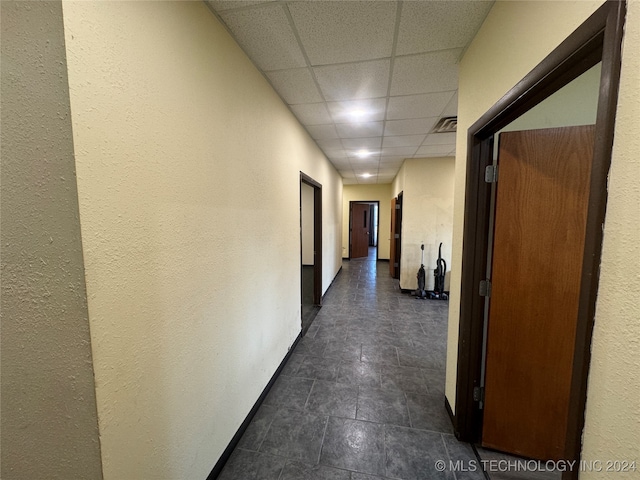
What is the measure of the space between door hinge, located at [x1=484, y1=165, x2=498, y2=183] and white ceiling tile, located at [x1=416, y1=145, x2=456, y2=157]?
8.72 feet

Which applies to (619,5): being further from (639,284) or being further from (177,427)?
(177,427)

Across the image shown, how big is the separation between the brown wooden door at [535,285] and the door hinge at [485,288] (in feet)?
0.09

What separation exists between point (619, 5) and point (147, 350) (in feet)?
5.95

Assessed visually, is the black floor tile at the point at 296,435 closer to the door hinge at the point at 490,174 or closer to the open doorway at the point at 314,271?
the open doorway at the point at 314,271

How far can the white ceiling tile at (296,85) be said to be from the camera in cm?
195

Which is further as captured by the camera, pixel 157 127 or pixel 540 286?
pixel 540 286

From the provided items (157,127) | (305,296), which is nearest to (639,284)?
(157,127)

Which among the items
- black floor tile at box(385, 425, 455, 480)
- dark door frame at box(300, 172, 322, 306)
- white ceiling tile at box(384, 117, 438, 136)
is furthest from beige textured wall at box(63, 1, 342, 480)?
dark door frame at box(300, 172, 322, 306)

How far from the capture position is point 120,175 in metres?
0.85

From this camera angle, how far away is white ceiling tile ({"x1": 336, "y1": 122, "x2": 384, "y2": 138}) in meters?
3.00

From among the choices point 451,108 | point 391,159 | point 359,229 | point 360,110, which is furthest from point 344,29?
point 359,229

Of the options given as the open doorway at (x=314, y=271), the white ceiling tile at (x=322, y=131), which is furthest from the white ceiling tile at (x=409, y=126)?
the open doorway at (x=314, y=271)

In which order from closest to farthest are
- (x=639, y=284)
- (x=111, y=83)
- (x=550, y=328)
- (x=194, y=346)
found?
1. (x=639, y=284)
2. (x=111, y=83)
3. (x=194, y=346)
4. (x=550, y=328)

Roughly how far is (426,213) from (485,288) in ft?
11.6
